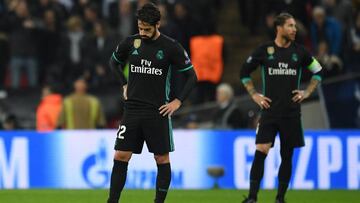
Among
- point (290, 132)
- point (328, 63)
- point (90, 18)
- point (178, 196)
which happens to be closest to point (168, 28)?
point (90, 18)

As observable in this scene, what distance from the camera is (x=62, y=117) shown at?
66.7 feet

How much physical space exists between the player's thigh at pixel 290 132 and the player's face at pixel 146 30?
2.67 metres

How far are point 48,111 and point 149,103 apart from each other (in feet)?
29.1

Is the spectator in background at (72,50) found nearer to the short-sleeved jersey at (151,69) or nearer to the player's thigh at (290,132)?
the player's thigh at (290,132)

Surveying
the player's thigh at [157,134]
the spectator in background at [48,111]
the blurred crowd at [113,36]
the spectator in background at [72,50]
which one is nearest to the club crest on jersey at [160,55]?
the player's thigh at [157,134]

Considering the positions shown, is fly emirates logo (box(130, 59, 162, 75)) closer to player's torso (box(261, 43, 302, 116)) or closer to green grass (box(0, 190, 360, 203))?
player's torso (box(261, 43, 302, 116))

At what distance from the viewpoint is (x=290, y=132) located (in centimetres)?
1415

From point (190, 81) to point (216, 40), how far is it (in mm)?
8600

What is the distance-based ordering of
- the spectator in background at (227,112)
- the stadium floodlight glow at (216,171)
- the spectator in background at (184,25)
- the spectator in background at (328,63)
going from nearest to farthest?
the stadium floodlight glow at (216,171) < the spectator in background at (227,112) < the spectator in background at (328,63) < the spectator in background at (184,25)

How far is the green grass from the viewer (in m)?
15.1

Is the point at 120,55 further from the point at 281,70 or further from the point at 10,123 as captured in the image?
the point at 10,123

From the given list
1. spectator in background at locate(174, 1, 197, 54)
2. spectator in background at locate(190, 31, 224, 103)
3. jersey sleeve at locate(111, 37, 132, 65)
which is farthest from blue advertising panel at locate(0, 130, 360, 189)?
jersey sleeve at locate(111, 37, 132, 65)

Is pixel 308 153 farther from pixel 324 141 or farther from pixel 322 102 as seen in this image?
pixel 322 102

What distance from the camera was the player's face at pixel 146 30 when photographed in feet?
39.6
